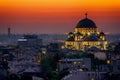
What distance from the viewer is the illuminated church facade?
376 feet

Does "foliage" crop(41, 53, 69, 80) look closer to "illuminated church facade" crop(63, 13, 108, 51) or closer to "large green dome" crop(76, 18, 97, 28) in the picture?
"illuminated church facade" crop(63, 13, 108, 51)

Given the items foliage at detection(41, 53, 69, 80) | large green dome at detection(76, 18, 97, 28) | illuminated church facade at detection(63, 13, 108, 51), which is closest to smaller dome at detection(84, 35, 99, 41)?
illuminated church facade at detection(63, 13, 108, 51)

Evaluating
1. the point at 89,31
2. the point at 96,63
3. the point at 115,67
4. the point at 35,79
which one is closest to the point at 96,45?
the point at 89,31

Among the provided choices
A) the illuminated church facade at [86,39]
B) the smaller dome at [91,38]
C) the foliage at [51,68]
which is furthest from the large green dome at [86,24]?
the foliage at [51,68]

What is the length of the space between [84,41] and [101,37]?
193 inches

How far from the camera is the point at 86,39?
116 metres

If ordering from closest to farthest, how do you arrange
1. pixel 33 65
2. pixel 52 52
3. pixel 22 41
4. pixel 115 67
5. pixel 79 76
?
pixel 79 76, pixel 115 67, pixel 33 65, pixel 52 52, pixel 22 41

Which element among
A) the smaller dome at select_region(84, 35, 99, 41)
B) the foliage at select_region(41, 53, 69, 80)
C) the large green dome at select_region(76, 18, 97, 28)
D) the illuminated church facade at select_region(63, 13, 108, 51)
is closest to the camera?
the foliage at select_region(41, 53, 69, 80)

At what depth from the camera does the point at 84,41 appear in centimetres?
11562

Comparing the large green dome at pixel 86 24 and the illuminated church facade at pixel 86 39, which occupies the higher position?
the large green dome at pixel 86 24

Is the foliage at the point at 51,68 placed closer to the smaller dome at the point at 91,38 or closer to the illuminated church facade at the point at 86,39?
the illuminated church facade at the point at 86,39

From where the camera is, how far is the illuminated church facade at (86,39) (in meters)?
115

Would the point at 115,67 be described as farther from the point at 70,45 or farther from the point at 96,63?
the point at 70,45

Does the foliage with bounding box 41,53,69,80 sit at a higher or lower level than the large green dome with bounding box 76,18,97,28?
lower
